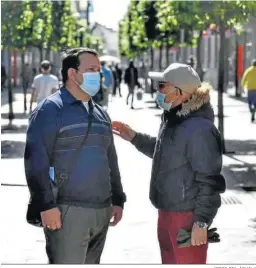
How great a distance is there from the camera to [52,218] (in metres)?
4.92

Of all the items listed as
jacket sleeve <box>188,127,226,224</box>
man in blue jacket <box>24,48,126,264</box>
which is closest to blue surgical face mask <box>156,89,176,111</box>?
jacket sleeve <box>188,127,226,224</box>

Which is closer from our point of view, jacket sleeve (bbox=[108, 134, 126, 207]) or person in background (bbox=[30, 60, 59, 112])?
jacket sleeve (bbox=[108, 134, 126, 207])

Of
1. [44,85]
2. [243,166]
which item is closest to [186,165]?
[243,166]

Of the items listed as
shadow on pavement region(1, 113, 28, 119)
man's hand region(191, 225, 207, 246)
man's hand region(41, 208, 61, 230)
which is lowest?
shadow on pavement region(1, 113, 28, 119)

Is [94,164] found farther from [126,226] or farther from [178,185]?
[126,226]

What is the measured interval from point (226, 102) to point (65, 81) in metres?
36.2

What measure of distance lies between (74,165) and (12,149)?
1378 cm

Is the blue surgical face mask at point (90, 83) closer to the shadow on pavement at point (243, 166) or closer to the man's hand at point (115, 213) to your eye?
the man's hand at point (115, 213)

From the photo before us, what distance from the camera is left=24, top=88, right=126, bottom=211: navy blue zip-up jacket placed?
4961mm

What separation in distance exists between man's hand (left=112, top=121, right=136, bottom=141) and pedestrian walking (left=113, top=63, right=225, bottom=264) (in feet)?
1.39

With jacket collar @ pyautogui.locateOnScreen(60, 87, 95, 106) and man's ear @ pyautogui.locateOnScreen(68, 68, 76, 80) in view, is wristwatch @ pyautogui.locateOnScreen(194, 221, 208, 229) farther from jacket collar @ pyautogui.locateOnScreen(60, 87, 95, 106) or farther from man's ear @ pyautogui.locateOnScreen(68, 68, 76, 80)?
man's ear @ pyautogui.locateOnScreen(68, 68, 76, 80)

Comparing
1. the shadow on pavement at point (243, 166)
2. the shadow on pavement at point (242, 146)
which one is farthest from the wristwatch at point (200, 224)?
the shadow on pavement at point (242, 146)

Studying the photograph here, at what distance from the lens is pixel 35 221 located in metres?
5.04

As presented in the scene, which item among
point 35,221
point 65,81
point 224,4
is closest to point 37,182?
point 35,221
